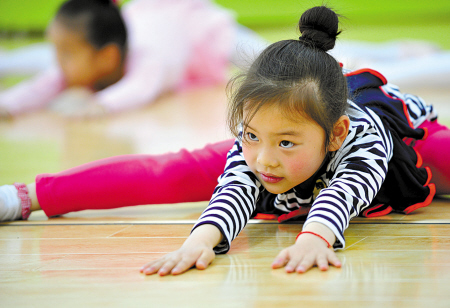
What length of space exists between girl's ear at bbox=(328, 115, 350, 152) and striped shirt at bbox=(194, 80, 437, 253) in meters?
0.03

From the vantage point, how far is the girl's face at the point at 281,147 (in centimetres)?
71

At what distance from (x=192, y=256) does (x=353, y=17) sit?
434 centimetres

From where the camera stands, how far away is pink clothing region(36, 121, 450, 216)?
3.28 ft

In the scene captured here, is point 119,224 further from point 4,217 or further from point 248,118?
point 248,118

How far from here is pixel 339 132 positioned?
79 cm

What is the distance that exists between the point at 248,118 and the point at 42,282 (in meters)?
0.34

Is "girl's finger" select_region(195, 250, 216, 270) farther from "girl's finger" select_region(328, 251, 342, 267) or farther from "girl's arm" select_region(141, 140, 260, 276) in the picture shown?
"girl's finger" select_region(328, 251, 342, 267)

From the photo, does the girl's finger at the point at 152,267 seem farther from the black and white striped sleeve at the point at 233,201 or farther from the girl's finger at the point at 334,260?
the girl's finger at the point at 334,260

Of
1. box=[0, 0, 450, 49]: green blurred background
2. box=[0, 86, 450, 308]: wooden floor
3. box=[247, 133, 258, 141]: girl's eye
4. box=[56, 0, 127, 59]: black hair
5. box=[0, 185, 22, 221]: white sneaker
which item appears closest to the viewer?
box=[0, 86, 450, 308]: wooden floor

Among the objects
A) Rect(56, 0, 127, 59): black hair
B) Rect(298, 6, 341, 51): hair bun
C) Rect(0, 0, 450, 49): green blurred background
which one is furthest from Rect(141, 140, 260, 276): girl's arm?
Rect(0, 0, 450, 49): green blurred background

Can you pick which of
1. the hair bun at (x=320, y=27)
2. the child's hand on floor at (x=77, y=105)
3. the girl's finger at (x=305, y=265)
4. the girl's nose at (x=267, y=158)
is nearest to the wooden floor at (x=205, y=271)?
the girl's finger at (x=305, y=265)

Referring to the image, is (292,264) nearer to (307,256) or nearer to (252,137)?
(307,256)

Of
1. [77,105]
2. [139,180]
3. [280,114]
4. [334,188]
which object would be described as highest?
[280,114]

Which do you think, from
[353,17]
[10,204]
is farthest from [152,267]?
[353,17]
